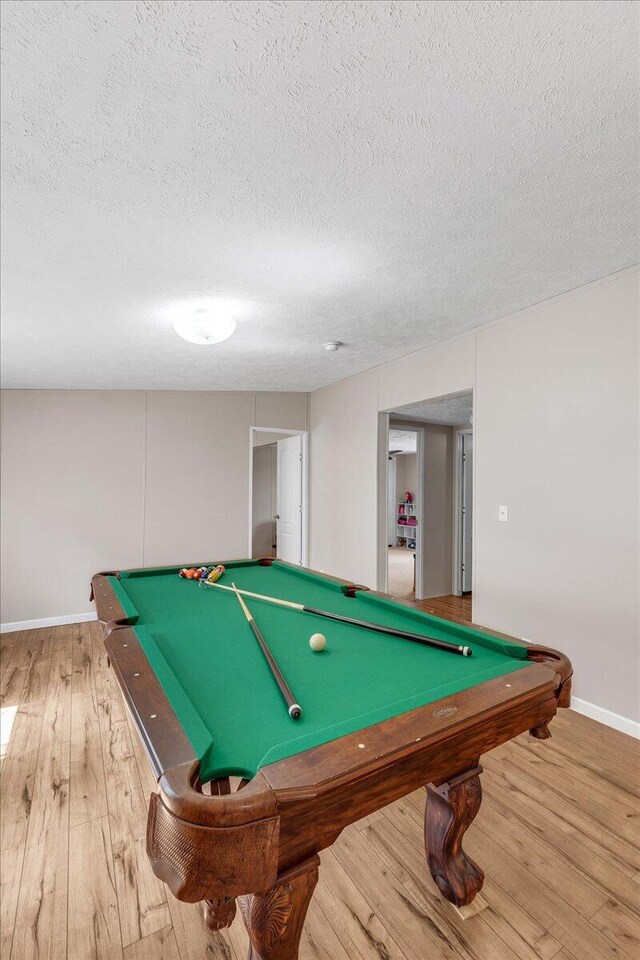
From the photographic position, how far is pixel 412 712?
3.62ft

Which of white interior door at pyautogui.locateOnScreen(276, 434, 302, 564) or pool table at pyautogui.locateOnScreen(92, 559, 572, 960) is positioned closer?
pool table at pyautogui.locateOnScreen(92, 559, 572, 960)

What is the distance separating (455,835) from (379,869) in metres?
0.33

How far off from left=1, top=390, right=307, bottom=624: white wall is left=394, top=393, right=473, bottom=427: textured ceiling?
1.48 m

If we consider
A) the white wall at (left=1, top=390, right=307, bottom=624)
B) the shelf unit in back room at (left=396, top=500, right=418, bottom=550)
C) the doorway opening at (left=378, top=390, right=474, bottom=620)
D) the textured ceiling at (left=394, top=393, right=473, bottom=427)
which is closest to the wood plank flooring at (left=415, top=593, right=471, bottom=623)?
the doorway opening at (left=378, top=390, right=474, bottom=620)

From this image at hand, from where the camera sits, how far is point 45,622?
436 cm

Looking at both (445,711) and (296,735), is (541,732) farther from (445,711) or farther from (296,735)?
(296,735)

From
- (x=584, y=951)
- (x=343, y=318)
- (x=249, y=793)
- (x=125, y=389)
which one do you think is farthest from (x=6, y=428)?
(x=584, y=951)

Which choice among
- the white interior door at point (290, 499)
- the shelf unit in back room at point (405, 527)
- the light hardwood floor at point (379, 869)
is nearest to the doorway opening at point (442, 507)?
the white interior door at point (290, 499)

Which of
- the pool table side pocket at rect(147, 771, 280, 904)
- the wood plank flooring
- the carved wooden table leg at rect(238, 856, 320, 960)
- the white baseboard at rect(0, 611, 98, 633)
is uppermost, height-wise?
the pool table side pocket at rect(147, 771, 280, 904)

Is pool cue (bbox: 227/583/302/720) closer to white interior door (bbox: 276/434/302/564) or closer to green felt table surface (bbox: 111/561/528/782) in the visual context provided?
green felt table surface (bbox: 111/561/528/782)

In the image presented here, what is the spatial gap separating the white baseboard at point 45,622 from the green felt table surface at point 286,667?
2642mm

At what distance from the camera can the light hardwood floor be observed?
132 centimetres

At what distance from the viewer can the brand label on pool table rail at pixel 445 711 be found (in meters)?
1.09

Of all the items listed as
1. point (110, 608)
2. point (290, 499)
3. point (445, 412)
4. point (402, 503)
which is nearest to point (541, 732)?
point (110, 608)
